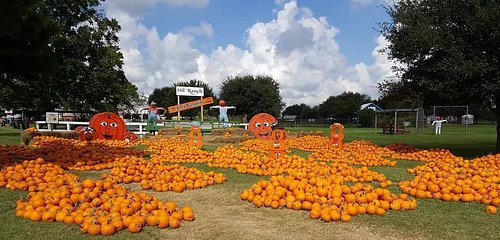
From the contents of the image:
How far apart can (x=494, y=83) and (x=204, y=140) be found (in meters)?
11.6

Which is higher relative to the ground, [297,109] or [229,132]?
[297,109]

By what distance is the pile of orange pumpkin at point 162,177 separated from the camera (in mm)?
6672

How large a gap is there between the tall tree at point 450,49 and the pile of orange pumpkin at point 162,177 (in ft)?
24.9

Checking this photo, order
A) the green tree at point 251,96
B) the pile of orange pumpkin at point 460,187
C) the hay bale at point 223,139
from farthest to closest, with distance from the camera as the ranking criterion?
1. the green tree at point 251,96
2. the hay bale at point 223,139
3. the pile of orange pumpkin at point 460,187

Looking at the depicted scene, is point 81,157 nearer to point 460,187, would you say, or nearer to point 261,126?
point 460,187

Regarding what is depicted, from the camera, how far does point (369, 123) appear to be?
52688 mm

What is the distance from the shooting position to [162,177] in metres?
6.93

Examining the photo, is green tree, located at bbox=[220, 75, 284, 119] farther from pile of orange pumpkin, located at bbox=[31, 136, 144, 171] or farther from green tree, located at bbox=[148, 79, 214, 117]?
pile of orange pumpkin, located at bbox=[31, 136, 144, 171]

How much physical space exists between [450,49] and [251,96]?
53.5m

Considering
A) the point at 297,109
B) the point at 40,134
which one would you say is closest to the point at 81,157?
the point at 40,134

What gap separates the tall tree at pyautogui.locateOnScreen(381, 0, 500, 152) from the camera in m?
10.7

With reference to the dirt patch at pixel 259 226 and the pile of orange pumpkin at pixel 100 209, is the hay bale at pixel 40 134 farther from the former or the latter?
the dirt patch at pixel 259 226

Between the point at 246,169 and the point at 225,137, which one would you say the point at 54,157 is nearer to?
the point at 246,169

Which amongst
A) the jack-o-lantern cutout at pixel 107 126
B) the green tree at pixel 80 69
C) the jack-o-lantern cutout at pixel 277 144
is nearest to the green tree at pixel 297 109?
the green tree at pixel 80 69
